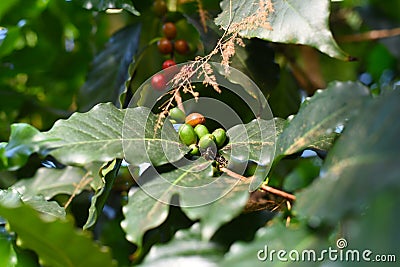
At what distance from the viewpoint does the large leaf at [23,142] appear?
84 centimetres

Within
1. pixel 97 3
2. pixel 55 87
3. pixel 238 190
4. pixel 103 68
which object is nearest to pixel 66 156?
pixel 238 190

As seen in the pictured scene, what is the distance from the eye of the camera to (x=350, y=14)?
225cm

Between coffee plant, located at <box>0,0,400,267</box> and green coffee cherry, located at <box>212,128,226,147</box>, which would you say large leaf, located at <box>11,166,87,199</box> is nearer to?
coffee plant, located at <box>0,0,400,267</box>

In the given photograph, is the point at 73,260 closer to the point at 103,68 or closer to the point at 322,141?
the point at 322,141

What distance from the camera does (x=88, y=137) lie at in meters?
0.85

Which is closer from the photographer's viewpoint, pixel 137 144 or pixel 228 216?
pixel 228 216

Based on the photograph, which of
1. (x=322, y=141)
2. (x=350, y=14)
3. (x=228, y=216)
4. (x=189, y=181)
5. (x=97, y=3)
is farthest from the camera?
(x=350, y=14)

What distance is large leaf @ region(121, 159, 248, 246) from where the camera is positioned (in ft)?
2.21

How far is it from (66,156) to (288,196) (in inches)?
12.4

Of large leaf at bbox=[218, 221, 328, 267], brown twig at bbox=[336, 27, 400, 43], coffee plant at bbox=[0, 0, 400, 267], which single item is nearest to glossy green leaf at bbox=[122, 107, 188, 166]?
coffee plant at bbox=[0, 0, 400, 267]

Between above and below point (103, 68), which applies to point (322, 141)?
above

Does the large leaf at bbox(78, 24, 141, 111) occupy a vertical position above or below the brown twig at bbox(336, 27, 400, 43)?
above

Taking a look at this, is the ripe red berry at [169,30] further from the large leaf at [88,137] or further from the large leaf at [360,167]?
the large leaf at [360,167]

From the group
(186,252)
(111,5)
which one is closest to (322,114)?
(186,252)
